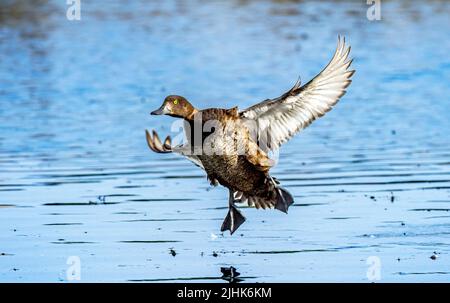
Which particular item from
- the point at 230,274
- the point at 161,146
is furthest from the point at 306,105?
the point at 230,274

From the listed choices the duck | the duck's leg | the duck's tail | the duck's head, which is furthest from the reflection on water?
the duck's head

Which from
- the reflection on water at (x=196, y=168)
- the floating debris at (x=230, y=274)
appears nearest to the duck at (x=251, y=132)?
the reflection on water at (x=196, y=168)

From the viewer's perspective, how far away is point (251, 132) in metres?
9.84

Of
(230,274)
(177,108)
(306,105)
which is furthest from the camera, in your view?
(306,105)

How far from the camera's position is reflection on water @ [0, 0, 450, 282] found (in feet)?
32.2

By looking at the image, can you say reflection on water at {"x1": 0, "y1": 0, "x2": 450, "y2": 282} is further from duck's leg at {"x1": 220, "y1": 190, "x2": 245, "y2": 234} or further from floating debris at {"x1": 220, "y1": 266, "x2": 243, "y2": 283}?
duck's leg at {"x1": 220, "y1": 190, "x2": 245, "y2": 234}

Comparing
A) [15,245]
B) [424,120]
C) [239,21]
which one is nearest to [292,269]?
[15,245]

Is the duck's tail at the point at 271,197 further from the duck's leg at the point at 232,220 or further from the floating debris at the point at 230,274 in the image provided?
the floating debris at the point at 230,274

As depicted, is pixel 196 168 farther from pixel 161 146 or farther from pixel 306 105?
pixel 161 146

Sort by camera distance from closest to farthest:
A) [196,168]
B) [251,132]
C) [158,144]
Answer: [158,144] < [251,132] < [196,168]

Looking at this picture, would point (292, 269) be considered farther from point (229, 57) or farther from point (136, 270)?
point (229, 57)

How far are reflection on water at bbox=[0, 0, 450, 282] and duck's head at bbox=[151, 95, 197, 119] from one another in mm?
1226

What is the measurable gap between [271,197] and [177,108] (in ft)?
3.95

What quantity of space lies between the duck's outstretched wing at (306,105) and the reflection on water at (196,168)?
39.6 inches
